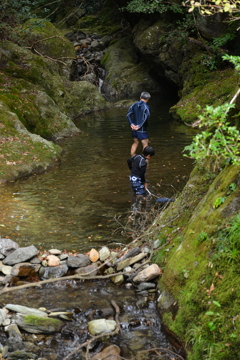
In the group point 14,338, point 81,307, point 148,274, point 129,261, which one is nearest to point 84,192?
point 129,261

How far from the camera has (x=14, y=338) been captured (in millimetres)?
4438

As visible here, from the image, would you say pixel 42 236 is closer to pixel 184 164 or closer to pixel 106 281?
pixel 106 281

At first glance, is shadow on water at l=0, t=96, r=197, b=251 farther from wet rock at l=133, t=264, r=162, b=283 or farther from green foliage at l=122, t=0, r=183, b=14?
green foliage at l=122, t=0, r=183, b=14

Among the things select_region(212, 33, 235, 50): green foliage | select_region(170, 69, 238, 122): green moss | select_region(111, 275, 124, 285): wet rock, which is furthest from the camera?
select_region(212, 33, 235, 50): green foliage

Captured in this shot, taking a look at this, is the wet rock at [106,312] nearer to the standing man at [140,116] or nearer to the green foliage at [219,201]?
the green foliage at [219,201]

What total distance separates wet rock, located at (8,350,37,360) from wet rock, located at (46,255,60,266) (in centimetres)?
224

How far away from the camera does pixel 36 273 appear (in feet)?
20.8

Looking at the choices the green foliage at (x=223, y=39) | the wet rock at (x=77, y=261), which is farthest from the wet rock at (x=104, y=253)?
the green foliage at (x=223, y=39)

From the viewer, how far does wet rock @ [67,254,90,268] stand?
636 cm

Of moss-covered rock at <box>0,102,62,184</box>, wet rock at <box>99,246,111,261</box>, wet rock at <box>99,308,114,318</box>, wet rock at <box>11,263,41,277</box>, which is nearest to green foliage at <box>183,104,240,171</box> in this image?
wet rock at <box>99,308,114,318</box>

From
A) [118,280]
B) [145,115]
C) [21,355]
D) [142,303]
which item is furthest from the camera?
[145,115]

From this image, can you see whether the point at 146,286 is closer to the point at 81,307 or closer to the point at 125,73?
the point at 81,307

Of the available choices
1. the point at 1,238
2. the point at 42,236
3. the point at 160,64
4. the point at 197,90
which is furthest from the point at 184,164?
the point at 160,64

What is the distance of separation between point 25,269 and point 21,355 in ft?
7.09
